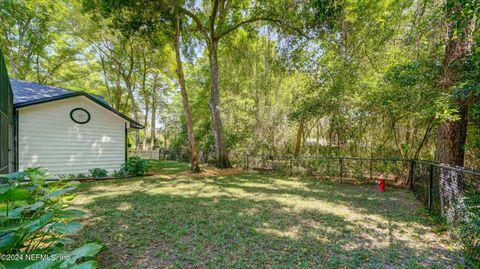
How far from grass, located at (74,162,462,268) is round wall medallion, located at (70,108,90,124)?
117 inches

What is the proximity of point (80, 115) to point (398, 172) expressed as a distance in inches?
448

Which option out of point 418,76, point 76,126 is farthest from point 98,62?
point 418,76

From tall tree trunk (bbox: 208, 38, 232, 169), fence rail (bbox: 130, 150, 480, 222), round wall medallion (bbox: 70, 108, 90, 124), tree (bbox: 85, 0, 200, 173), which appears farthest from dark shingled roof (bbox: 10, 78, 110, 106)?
fence rail (bbox: 130, 150, 480, 222)

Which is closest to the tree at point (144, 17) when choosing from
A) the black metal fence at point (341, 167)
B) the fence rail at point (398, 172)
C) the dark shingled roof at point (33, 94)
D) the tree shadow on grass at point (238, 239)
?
the dark shingled roof at point (33, 94)

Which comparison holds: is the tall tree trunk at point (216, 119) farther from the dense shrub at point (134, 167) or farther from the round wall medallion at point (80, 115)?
the round wall medallion at point (80, 115)

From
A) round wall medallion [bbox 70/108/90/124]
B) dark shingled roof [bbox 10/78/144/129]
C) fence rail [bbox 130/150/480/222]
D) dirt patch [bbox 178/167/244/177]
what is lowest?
dirt patch [bbox 178/167/244/177]

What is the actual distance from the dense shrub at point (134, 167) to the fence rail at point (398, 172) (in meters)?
4.52

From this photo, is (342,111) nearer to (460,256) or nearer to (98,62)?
(460,256)

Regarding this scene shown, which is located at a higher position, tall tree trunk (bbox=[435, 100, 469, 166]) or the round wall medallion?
the round wall medallion

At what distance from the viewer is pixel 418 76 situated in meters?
4.32

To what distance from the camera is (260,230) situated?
3.27 meters

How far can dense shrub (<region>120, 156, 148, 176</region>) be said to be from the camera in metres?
8.17

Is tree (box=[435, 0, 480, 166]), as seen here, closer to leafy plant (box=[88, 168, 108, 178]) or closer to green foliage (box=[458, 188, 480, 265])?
green foliage (box=[458, 188, 480, 265])

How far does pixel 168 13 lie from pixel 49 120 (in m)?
5.55
